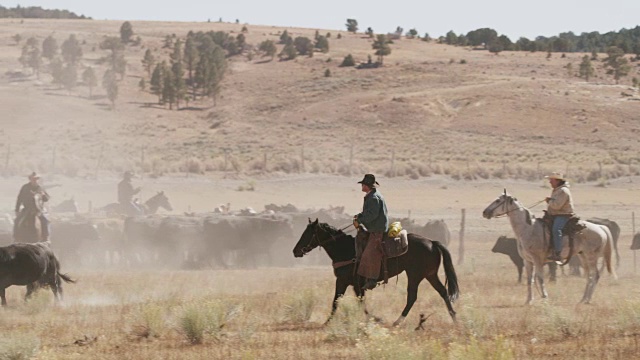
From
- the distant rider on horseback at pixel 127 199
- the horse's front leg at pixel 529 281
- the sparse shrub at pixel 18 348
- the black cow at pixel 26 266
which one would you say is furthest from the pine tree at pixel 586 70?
the sparse shrub at pixel 18 348

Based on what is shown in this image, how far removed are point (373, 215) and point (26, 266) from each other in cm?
590

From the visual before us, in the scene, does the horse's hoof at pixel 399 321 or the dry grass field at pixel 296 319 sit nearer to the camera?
the dry grass field at pixel 296 319

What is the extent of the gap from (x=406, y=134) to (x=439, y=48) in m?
51.7

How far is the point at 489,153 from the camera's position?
69562 millimetres

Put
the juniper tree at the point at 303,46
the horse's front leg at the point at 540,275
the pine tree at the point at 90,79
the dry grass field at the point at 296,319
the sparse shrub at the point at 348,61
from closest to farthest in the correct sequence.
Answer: the dry grass field at the point at 296,319 < the horse's front leg at the point at 540,275 < the pine tree at the point at 90,79 < the sparse shrub at the point at 348,61 < the juniper tree at the point at 303,46

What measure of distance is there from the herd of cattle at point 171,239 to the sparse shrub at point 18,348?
644 inches

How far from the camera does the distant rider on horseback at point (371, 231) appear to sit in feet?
45.2

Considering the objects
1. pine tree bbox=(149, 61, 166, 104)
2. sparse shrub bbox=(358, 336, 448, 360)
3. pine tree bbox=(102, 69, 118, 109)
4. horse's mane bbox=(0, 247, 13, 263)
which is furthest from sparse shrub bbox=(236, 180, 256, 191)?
pine tree bbox=(149, 61, 166, 104)

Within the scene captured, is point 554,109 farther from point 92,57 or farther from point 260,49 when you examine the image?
point 92,57

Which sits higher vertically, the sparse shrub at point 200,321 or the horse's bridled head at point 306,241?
the horse's bridled head at point 306,241

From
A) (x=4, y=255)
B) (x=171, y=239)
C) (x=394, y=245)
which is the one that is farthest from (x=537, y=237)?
(x=171, y=239)

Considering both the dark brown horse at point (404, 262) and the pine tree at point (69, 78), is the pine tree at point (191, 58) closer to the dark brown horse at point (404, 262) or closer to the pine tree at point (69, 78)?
the pine tree at point (69, 78)

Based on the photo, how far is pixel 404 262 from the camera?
554 inches

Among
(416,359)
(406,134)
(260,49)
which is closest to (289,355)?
(416,359)
